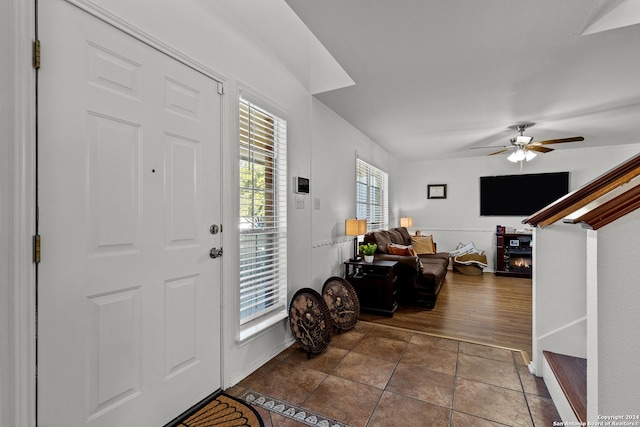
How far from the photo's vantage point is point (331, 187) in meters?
3.59

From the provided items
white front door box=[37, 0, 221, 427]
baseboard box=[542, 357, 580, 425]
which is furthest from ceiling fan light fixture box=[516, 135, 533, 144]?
white front door box=[37, 0, 221, 427]

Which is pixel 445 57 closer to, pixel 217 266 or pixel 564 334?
pixel 564 334

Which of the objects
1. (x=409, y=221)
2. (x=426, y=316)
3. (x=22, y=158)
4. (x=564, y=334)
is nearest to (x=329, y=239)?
(x=426, y=316)

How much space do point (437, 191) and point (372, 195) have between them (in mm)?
2360

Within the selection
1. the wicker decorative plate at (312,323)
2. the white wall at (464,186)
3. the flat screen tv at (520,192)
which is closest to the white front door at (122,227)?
the wicker decorative plate at (312,323)

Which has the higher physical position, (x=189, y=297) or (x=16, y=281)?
(x=16, y=281)

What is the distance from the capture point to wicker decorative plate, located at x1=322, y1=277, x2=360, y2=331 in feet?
9.76

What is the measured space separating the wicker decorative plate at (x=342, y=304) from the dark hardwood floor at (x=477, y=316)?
0.45 m

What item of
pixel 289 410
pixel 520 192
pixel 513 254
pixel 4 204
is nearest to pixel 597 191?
pixel 289 410

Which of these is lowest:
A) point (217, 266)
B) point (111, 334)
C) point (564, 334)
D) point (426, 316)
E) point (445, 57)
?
point (426, 316)

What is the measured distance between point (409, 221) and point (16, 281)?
6.37m

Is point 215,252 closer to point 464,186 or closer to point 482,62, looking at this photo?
point 482,62

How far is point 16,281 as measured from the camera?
1.12 metres

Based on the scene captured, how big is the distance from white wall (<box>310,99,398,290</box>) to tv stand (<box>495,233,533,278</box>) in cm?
356
